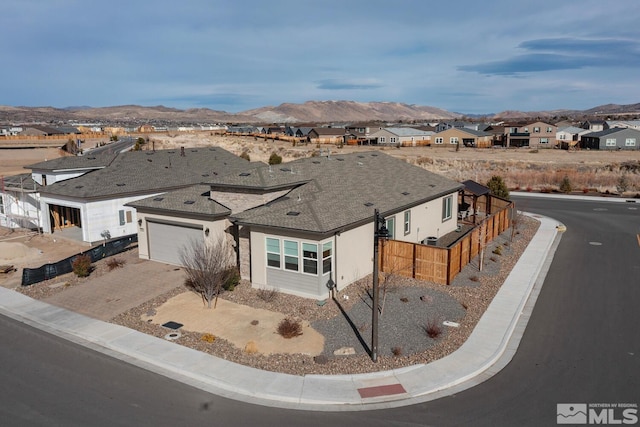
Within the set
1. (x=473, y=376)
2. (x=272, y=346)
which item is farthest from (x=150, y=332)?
(x=473, y=376)

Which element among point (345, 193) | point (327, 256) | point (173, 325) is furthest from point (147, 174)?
point (327, 256)

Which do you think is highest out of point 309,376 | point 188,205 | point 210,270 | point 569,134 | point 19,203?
point 569,134

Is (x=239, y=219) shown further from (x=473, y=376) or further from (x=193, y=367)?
(x=473, y=376)

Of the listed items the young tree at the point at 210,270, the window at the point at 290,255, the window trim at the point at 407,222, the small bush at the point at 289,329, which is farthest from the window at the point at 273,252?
the window trim at the point at 407,222

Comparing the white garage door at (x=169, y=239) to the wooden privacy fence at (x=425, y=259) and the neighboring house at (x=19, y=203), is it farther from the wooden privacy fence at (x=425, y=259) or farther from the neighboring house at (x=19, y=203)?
the neighboring house at (x=19, y=203)

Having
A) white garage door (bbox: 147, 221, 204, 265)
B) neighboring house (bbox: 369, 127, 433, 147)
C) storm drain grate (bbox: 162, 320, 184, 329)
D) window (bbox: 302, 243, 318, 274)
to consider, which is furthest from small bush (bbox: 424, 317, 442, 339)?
neighboring house (bbox: 369, 127, 433, 147)

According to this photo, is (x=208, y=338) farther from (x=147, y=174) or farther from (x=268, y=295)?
(x=147, y=174)

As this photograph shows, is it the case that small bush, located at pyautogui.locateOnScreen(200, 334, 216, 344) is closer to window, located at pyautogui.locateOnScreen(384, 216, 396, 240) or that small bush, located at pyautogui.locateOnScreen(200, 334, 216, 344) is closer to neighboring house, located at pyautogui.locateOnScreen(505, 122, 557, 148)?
window, located at pyautogui.locateOnScreen(384, 216, 396, 240)
